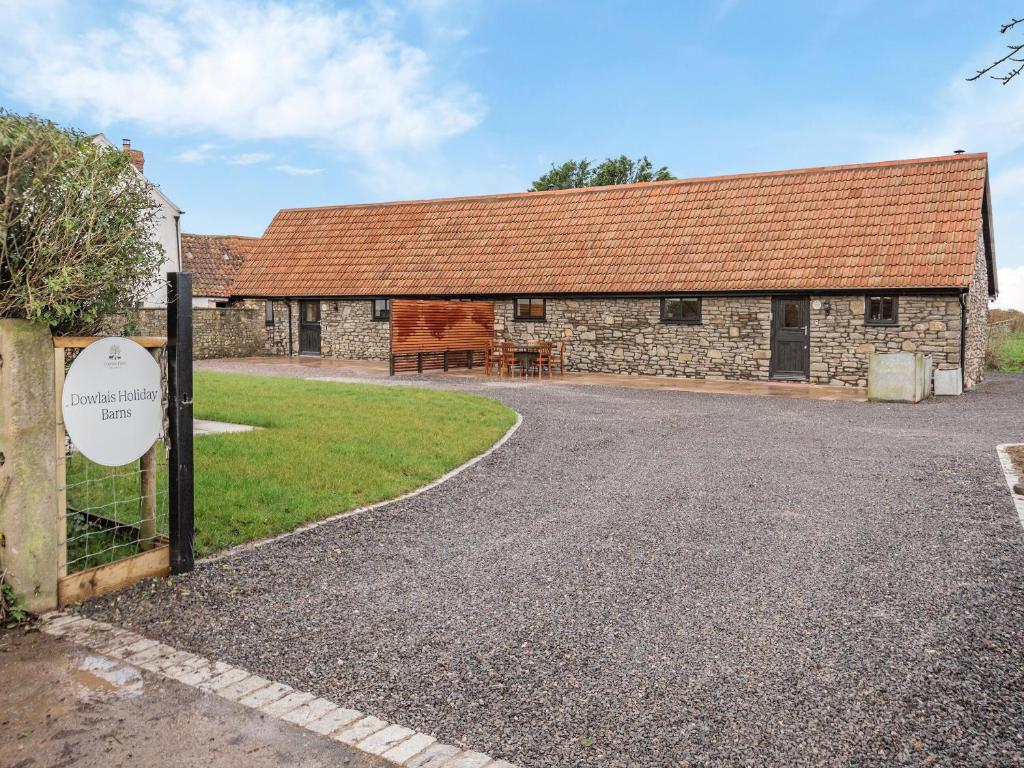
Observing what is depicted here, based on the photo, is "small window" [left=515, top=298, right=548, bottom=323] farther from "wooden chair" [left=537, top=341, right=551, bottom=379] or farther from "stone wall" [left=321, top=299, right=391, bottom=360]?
"stone wall" [left=321, top=299, right=391, bottom=360]

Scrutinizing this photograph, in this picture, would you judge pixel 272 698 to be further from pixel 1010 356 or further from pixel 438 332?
pixel 1010 356

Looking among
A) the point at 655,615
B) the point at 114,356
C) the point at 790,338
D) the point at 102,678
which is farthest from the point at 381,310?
the point at 102,678

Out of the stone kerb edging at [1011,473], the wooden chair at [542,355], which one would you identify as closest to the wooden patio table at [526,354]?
the wooden chair at [542,355]

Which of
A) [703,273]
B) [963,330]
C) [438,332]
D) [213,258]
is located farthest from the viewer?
[213,258]

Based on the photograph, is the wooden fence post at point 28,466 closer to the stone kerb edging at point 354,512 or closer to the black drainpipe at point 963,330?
the stone kerb edging at point 354,512

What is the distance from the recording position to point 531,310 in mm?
26594

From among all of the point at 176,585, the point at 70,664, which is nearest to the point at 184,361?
the point at 176,585

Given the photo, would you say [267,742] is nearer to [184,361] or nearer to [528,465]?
[184,361]

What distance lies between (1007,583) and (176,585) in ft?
19.1

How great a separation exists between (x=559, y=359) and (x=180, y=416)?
2036cm

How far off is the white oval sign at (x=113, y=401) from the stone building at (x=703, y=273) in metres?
19.1

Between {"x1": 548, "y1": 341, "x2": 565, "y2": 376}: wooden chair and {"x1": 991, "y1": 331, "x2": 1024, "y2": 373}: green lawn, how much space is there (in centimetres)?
1633

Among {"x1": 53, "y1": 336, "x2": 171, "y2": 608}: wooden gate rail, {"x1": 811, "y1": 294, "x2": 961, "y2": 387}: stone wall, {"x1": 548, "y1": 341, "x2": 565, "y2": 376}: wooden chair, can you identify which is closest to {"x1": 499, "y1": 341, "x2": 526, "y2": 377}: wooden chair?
{"x1": 548, "y1": 341, "x2": 565, "y2": 376}: wooden chair

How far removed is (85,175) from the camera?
5.06 m
